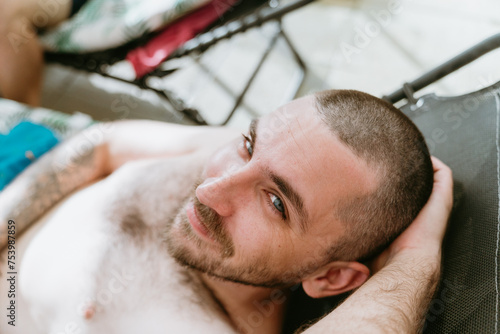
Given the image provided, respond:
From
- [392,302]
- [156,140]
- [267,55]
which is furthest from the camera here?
[267,55]

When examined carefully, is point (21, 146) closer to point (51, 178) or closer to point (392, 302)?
point (51, 178)

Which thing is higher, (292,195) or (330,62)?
(292,195)

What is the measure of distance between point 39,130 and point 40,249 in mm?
404

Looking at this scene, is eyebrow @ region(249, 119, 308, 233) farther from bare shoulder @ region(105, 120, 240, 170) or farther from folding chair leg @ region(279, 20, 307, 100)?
folding chair leg @ region(279, 20, 307, 100)

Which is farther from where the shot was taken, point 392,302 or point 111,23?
point 111,23

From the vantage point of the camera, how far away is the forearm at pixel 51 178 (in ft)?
3.65

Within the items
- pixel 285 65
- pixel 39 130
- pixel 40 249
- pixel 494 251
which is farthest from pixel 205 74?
pixel 494 251

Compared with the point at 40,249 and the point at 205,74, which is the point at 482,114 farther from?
the point at 205,74

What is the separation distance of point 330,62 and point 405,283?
5.93ft

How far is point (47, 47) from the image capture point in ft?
5.98

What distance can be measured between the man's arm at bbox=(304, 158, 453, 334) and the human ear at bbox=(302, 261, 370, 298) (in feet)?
0.22

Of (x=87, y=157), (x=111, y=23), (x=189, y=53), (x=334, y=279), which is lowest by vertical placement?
(x=334, y=279)

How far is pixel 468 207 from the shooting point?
93 centimetres

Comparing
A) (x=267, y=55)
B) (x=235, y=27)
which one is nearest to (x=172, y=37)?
(x=235, y=27)
